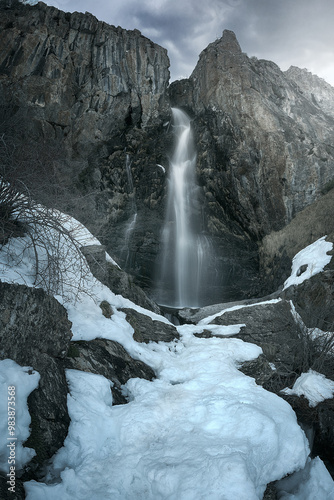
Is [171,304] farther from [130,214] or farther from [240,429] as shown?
[240,429]

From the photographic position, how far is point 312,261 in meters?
14.4

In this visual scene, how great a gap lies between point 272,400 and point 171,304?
18.8 meters

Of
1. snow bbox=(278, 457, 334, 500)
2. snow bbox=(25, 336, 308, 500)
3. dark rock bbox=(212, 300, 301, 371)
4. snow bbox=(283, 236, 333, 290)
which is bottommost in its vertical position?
snow bbox=(278, 457, 334, 500)

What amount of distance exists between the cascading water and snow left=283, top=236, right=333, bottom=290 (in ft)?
32.5

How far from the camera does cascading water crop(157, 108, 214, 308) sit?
80.2ft

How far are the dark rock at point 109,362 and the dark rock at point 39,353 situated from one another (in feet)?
1.27

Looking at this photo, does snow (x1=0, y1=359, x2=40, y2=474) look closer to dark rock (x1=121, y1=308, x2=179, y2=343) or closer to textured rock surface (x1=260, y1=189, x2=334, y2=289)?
dark rock (x1=121, y1=308, x2=179, y2=343)

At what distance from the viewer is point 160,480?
138 inches

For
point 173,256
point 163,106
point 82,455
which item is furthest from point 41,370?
point 163,106

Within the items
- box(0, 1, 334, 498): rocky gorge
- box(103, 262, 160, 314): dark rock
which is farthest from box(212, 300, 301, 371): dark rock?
box(0, 1, 334, 498): rocky gorge

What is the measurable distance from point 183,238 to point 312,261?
13.2 meters

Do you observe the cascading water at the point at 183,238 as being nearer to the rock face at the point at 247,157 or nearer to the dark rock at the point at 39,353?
the rock face at the point at 247,157

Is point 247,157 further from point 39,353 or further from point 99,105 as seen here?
point 39,353

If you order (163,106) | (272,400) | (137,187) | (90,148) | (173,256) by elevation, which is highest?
(163,106)
